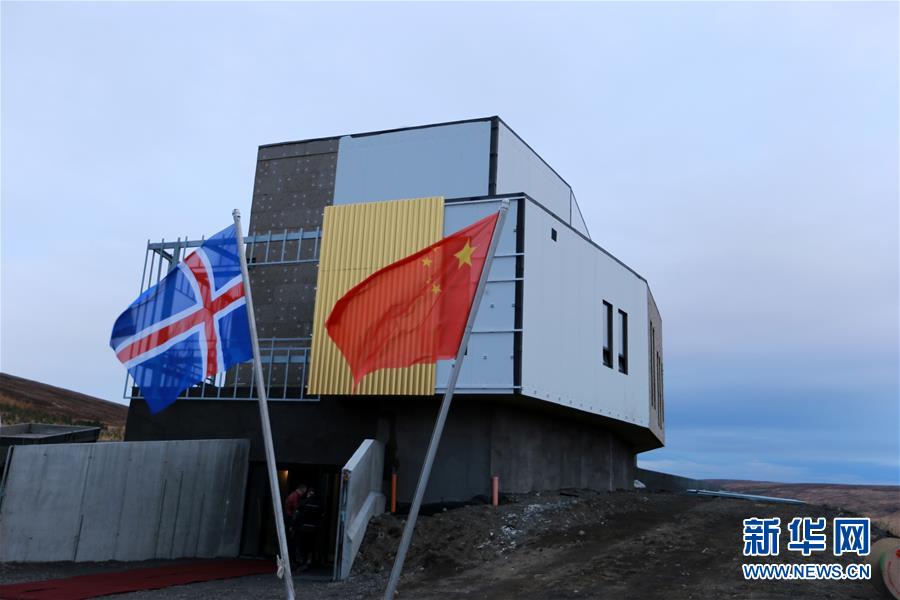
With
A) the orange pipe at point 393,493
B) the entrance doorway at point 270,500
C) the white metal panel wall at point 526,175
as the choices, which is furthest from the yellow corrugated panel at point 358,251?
the white metal panel wall at point 526,175

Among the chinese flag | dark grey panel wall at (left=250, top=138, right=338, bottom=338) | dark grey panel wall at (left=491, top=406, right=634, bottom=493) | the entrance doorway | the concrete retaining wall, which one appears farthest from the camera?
dark grey panel wall at (left=250, top=138, right=338, bottom=338)

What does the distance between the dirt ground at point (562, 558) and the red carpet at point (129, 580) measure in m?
0.70

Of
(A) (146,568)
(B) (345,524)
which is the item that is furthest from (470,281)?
(A) (146,568)

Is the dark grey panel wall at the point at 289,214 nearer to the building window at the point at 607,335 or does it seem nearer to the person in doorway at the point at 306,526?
the person in doorway at the point at 306,526

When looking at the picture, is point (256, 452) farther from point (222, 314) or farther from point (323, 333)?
point (222, 314)

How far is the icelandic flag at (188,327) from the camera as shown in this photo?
10445mm

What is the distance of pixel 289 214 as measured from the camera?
81.6ft

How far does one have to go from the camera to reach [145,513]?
18.5 metres

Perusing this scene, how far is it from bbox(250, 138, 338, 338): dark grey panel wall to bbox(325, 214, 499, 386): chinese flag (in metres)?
12.9

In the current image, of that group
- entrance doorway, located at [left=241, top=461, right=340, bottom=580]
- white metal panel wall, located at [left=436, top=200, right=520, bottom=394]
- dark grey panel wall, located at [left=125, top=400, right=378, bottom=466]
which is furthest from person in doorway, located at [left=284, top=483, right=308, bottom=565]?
white metal panel wall, located at [left=436, top=200, right=520, bottom=394]

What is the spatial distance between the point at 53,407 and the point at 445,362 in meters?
45.0

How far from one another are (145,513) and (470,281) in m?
13.1

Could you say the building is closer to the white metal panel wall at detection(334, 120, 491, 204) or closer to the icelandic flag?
the white metal panel wall at detection(334, 120, 491, 204)

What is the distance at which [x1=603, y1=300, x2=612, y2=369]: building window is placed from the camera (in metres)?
22.0
